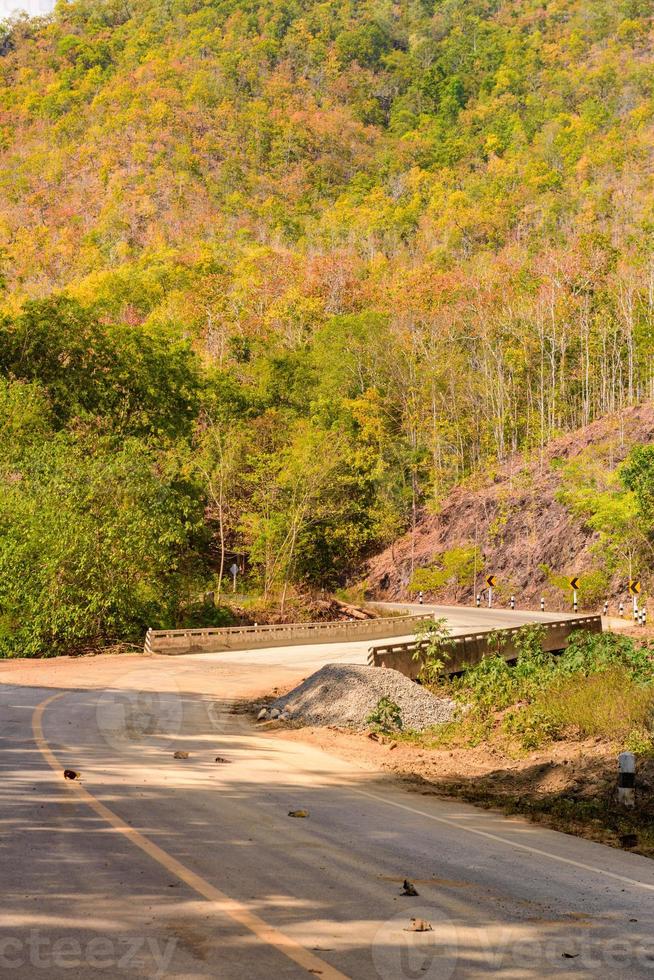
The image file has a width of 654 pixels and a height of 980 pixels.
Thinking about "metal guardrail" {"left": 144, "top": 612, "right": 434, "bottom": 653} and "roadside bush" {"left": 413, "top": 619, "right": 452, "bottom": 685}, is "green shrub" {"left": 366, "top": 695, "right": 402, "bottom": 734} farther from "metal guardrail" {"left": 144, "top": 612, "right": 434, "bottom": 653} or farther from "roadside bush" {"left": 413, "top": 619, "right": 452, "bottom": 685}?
"metal guardrail" {"left": 144, "top": 612, "right": 434, "bottom": 653}

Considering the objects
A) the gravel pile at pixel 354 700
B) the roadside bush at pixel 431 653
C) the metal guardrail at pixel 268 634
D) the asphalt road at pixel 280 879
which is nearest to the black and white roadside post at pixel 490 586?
the metal guardrail at pixel 268 634

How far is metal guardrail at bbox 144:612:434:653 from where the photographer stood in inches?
1351

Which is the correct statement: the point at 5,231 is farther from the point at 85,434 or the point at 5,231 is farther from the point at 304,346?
the point at 85,434

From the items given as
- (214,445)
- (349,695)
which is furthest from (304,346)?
(349,695)

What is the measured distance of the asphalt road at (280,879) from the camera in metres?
5.63

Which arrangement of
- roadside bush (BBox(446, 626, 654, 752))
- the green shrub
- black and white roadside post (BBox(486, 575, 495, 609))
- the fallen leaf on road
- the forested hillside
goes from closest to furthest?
the fallen leaf on road, roadside bush (BBox(446, 626, 654, 752)), the green shrub, the forested hillside, black and white roadside post (BBox(486, 575, 495, 609))

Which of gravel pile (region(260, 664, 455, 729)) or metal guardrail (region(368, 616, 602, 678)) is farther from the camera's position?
metal guardrail (region(368, 616, 602, 678))

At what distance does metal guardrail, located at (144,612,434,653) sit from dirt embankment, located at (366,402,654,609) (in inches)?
682

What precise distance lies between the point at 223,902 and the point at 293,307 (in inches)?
3862

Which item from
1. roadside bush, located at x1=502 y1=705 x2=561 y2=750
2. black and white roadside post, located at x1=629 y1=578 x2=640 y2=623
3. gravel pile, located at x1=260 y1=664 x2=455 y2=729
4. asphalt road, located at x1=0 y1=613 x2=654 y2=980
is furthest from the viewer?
black and white roadside post, located at x1=629 y1=578 x2=640 y2=623

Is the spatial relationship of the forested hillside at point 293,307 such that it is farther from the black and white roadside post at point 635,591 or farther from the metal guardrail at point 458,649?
the black and white roadside post at point 635,591

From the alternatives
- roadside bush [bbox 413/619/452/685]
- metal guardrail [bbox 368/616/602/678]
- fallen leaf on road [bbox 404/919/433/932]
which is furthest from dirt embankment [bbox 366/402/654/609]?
fallen leaf on road [bbox 404/919/433/932]

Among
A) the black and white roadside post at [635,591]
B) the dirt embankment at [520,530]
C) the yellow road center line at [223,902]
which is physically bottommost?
the yellow road center line at [223,902]

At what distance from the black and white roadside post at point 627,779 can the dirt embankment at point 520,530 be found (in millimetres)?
47131
